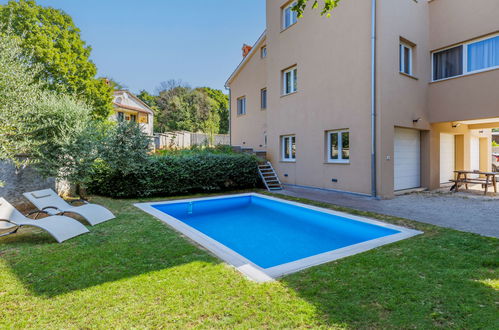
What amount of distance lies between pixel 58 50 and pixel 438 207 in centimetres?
2795

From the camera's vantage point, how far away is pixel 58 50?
72.9 feet

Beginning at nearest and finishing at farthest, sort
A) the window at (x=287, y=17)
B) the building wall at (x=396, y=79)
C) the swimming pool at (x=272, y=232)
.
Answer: the swimming pool at (x=272, y=232)
the building wall at (x=396, y=79)
the window at (x=287, y=17)

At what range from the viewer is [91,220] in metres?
6.25

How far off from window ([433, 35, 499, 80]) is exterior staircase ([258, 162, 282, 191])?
797 centimetres

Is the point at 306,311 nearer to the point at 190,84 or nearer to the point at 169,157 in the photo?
the point at 169,157

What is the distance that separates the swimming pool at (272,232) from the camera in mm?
4402

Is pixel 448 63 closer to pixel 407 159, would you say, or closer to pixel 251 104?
pixel 407 159

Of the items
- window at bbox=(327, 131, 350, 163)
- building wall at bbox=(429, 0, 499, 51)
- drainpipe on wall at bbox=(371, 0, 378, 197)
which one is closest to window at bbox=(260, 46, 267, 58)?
window at bbox=(327, 131, 350, 163)

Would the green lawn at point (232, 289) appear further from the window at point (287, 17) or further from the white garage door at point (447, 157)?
the window at point (287, 17)

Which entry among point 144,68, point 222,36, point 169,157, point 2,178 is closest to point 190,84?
point 144,68

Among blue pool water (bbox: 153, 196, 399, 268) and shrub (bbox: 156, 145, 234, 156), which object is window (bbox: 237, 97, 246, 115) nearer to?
shrub (bbox: 156, 145, 234, 156)

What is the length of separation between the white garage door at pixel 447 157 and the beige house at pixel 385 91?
5 centimetres

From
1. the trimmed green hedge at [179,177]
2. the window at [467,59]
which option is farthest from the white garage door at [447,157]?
the trimmed green hedge at [179,177]

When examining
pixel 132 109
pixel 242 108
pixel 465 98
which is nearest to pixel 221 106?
pixel 132 109
